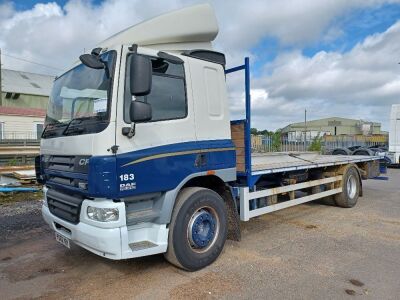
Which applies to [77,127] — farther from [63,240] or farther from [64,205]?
[63,240]

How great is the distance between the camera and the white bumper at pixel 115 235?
3.71 metres

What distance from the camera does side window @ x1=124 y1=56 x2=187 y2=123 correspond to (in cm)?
413

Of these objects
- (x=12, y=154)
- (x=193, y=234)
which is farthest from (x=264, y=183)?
(x=12, y=154)

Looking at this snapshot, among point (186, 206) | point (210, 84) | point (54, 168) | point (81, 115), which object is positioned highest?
point (210, 84)

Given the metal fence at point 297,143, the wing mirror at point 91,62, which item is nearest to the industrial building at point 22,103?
the metal fence at point 297,143

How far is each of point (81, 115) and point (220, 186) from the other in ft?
6.89

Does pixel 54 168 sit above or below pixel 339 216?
above

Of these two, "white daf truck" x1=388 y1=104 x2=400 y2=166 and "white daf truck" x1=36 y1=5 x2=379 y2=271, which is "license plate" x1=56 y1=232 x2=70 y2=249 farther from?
"white daf truck" x1=388 y1=104 x2=400 y2=166

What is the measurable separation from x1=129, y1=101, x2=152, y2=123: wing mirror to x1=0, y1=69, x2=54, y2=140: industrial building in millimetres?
24086

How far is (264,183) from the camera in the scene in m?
6.28

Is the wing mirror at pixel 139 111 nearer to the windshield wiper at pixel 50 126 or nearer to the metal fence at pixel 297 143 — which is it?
the windshield wiper at pixel 50 126

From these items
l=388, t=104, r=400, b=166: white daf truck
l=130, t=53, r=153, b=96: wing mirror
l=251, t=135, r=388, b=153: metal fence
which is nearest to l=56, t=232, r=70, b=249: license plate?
l=130, t=53, r=153, b=96: wing mirror

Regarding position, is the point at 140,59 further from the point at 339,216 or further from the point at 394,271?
the point at 339,216

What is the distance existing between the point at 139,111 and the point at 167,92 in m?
0.71
